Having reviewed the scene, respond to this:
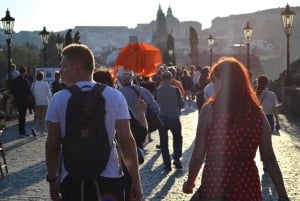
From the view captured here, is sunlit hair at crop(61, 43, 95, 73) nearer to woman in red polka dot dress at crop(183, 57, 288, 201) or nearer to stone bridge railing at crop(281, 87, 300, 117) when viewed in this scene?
woman in red polka dot dress at crop(183, 57, 288, 201)

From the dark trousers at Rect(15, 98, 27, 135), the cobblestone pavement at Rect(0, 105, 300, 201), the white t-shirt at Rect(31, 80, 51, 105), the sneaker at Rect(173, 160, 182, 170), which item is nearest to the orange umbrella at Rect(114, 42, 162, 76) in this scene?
the cobblestone pavement at Rect(0, 105, 300, 201)

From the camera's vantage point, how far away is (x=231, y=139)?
3.91 meters

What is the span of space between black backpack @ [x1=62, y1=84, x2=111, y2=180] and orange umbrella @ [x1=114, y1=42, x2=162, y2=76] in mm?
3961

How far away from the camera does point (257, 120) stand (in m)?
3.98

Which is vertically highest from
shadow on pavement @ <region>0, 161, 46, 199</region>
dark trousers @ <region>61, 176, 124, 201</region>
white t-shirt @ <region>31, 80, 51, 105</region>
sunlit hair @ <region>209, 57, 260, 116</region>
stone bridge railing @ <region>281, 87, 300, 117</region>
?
sunlit hair @ <region>209, 57, 260, 116</region>

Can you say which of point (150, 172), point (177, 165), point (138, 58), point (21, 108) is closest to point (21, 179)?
point (150, 172)

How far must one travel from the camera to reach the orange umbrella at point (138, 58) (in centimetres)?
817

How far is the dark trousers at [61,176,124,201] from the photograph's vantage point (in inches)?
149

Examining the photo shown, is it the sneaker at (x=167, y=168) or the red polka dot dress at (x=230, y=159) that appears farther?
the sneaker at (x=167, y=168)

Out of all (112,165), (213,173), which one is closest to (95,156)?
(112,165)

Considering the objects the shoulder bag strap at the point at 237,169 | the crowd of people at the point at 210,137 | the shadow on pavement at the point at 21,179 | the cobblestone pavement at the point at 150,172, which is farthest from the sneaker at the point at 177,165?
the shoulder bag strap at the point at 237,169

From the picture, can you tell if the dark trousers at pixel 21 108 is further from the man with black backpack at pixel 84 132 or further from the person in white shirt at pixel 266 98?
the man with black backpack at pixel 84 132

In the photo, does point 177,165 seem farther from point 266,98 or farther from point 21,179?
point 21,179

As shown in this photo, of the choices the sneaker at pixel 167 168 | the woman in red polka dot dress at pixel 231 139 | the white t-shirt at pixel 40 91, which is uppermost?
the woman in red polka dot dress at pixel 231 139
